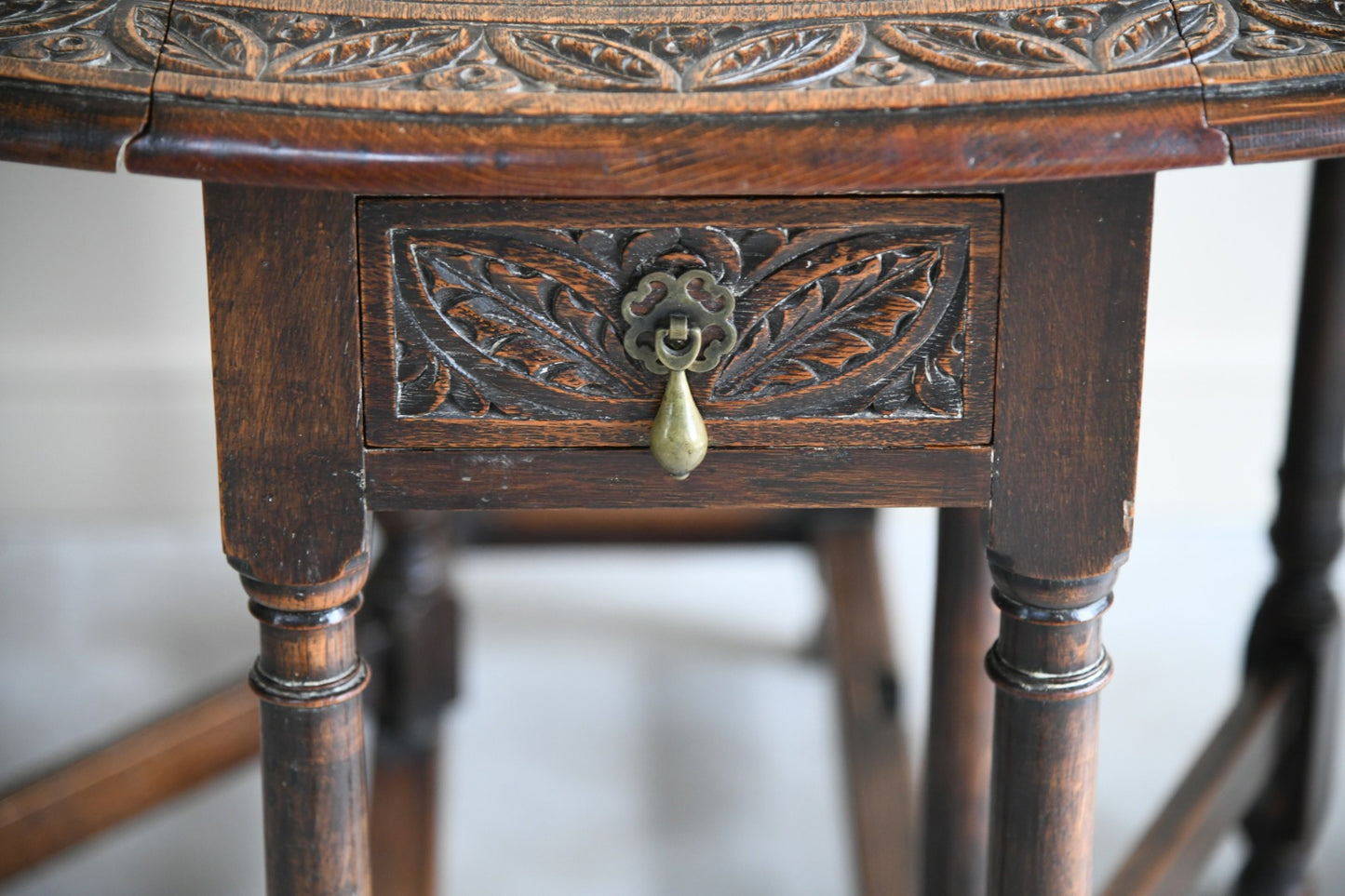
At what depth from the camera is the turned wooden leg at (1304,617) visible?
2.87 feet

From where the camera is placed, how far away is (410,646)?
105 cm

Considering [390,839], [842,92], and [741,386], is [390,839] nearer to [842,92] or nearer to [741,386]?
[741,386]

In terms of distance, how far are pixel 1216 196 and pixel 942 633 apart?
695mm

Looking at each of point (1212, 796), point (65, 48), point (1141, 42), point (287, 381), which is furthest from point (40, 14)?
point (1212, 796)

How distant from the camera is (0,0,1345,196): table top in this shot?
0.45 meters

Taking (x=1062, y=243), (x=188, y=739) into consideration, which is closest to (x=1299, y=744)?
(x=1062, y=243)

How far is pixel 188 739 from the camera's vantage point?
2.98ft

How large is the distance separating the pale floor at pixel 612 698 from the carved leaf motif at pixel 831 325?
1.92ft

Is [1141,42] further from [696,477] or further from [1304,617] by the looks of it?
[1304,617]

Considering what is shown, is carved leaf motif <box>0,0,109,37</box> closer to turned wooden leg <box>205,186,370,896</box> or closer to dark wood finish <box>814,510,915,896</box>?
turned wooden leg <box>205,186,370,896</box>

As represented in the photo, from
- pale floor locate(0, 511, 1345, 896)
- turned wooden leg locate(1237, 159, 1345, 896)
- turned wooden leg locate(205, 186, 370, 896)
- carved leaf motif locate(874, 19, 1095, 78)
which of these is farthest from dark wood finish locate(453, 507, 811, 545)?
carved leaf motif locate(874, 19, 1095, 78)

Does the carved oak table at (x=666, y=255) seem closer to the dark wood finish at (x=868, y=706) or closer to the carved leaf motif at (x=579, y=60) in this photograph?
the carved leaf motif at (x=579, y=60)

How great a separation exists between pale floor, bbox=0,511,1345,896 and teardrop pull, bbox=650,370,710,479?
583 mm

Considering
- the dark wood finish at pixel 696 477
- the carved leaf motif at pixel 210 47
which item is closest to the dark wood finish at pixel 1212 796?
the dark wood finish at pixel 696 477
